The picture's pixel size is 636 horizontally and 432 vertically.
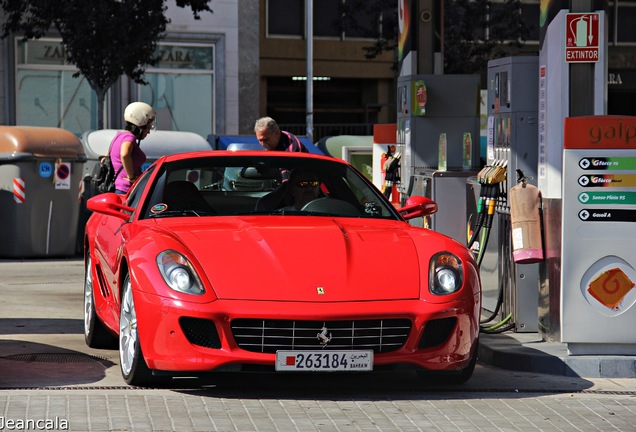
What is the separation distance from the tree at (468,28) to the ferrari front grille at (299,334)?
29.3 m

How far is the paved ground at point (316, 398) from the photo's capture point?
6.70 meters

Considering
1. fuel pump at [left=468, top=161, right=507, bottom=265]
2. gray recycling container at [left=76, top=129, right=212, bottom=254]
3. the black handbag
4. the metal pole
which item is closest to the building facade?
the metal pole

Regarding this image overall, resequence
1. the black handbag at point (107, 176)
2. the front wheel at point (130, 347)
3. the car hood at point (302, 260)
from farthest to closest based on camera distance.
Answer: the black handbag at point (107, 176) → the front wheel at point (130, 347) → the car hood at point (302, 260)

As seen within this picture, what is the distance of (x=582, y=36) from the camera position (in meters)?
9.43

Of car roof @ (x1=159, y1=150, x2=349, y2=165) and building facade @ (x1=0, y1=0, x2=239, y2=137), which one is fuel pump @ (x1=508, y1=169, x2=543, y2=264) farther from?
building facade @ (x1=0, y1=0, x2=239, y2=137)

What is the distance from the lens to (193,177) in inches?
412

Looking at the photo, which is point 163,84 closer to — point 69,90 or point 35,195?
point 69,90

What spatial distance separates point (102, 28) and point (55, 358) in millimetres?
19744

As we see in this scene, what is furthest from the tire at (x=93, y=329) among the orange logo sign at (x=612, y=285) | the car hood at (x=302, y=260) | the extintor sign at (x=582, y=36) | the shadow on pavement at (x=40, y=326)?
the extintor sign at (x=582, y=36)

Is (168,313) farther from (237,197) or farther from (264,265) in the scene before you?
(237,197)

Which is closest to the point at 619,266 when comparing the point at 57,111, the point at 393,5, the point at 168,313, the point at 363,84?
the point at 168,313

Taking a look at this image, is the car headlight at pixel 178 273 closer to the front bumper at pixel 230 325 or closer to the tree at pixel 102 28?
the front bumper at pixel 230 325

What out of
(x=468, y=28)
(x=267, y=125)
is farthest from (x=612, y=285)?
(x=468, y=28)

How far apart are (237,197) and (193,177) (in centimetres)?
165
